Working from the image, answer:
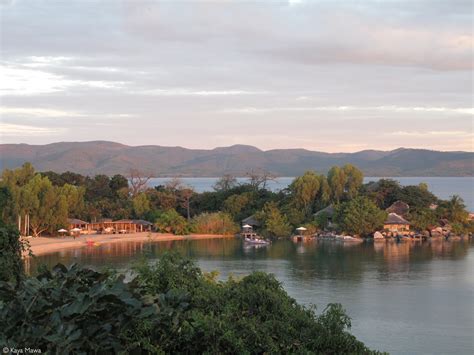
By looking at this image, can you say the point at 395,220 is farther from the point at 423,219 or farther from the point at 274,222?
the point at 274,222

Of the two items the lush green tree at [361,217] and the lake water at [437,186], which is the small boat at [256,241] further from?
the lake water at [437,186]

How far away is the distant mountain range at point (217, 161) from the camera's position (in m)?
150

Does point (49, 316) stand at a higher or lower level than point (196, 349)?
higher

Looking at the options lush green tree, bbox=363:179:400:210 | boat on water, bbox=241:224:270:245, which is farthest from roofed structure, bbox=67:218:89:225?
lush green tree, bbox=363:179:400:210

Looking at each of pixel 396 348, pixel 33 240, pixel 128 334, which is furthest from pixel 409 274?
pixel 128 334

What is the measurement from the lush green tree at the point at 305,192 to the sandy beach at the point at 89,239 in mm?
4436

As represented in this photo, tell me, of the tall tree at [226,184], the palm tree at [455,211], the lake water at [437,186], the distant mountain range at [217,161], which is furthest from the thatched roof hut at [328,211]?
the distant mountain range at [217,161]

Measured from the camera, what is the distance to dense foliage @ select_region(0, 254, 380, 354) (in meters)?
3.51

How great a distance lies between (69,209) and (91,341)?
112 feet

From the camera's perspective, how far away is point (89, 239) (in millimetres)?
33750

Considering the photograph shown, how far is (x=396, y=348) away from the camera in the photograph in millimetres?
13188

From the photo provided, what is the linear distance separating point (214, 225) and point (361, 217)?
811 cm

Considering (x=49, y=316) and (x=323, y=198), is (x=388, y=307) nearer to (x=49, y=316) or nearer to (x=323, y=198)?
(x=49, y=316)

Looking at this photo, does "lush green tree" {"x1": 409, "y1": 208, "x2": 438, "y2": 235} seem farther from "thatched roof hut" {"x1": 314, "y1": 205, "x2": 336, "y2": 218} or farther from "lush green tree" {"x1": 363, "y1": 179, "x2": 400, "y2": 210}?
"thatched roof hut" {"x1": 314, "y1": 205, "x2": 336, "y2": 218}
